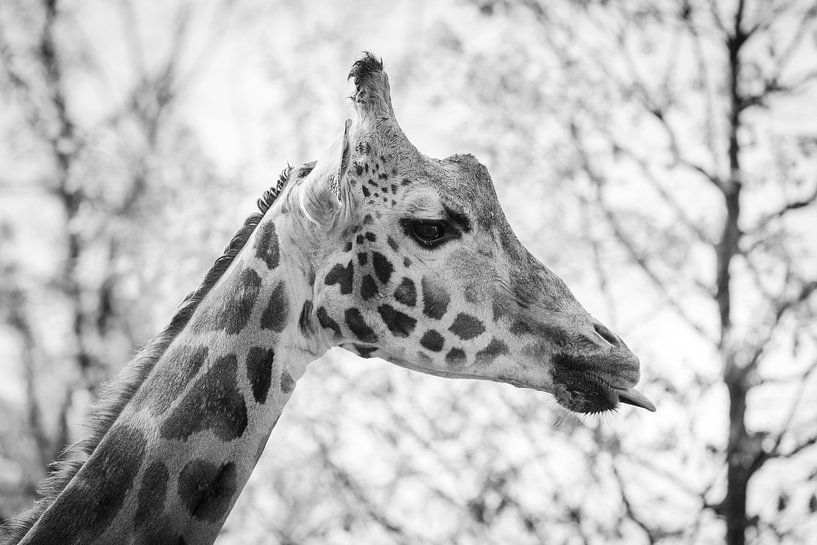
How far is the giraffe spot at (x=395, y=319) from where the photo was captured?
133 inches

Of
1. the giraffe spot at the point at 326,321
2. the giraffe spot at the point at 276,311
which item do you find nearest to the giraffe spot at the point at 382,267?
the giraffe spot at the point at 326,321

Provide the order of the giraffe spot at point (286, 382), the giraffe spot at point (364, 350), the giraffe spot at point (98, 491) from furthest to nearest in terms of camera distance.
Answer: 1. the giraffe spot at point (364, 350)
2. the giraffe spot at point (286, 382)
3. the giraffe spot at point (98, 491)

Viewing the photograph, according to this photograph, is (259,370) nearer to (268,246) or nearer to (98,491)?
(268,246)

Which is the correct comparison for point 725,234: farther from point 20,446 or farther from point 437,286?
point 20,446

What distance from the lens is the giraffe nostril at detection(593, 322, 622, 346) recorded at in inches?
129

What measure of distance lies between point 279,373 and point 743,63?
7048 mm

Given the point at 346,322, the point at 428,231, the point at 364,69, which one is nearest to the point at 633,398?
the point at 428,231

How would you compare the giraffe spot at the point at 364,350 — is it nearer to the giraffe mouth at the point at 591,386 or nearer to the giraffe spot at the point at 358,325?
the giraffe spot at the point at 358,325

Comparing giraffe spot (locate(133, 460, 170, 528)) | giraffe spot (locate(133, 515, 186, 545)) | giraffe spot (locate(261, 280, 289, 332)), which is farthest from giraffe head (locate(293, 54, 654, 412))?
giraffe spot (locate(133, 515, 186, 545))

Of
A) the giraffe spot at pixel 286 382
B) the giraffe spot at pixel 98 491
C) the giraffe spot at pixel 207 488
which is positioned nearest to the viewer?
the giraffe spot at pixel 98 491

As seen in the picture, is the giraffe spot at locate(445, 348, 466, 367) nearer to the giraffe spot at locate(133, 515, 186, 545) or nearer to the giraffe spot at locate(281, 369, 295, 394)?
the giraffe spot at locate(281, 369, 295, 394)

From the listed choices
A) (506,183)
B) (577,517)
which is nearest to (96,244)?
(506,183)

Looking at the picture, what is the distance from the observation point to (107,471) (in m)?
3.08

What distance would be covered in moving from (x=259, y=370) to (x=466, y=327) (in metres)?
0.82
